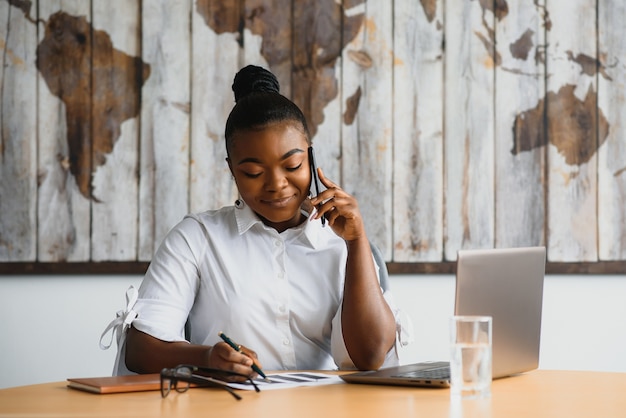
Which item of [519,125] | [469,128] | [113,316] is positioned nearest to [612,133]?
[519,125]

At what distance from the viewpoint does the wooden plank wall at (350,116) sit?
2.41 metres

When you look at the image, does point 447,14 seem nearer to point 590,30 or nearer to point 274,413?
point 590,30

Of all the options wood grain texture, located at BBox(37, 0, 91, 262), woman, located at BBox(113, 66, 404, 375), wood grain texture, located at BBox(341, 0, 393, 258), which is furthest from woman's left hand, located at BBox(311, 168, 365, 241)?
wood grain texture, located at BBox(37, 0, 91, 262)

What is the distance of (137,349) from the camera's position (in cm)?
159

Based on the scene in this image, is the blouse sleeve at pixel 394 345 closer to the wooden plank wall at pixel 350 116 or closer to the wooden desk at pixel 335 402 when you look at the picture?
the wooden desk at pixel 335 402

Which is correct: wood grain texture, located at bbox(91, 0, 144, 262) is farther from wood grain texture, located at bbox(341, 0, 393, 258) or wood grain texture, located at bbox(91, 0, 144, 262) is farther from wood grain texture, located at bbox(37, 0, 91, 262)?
wood grain texture, located at bbox(341, 0, 393, 258)

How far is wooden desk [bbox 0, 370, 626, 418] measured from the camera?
44.1 inches

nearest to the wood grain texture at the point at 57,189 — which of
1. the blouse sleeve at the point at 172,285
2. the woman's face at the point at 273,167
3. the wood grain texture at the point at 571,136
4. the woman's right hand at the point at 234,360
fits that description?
the blouse sleeve at the point at 172,285

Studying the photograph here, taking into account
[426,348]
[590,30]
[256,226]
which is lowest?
[426,348]

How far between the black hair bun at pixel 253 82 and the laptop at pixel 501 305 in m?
0.73

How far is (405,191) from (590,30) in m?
0.74

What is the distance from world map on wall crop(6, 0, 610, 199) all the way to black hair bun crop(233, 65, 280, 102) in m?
0.55

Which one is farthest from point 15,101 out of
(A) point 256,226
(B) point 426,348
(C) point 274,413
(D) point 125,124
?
(C) point 274,413

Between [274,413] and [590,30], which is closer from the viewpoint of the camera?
[274,413]
